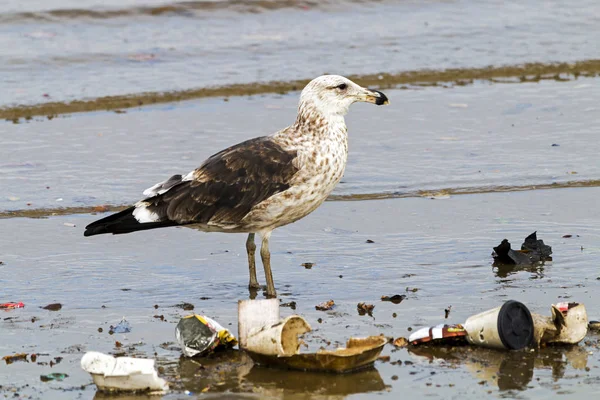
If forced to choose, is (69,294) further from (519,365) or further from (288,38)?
(288,38)

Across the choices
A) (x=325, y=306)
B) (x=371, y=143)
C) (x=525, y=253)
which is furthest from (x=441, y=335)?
(x=371, y=143)

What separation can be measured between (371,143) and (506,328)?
15.8 feet

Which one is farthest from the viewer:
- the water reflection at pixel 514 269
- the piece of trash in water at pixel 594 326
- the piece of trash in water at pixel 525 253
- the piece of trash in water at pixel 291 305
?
the piece of trash in water at pixel 525 253

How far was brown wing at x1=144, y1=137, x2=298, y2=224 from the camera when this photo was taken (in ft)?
19.9

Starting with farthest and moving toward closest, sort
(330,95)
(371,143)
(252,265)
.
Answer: (371,143) < (330,95) < (252,265)

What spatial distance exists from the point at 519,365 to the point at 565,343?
0.34 m

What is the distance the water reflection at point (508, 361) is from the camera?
4.62 meters

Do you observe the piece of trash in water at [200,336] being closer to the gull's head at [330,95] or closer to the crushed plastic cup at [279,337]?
the crushed plastic cup at [279,337]

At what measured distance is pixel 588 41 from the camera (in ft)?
47.2

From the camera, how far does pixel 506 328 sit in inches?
191

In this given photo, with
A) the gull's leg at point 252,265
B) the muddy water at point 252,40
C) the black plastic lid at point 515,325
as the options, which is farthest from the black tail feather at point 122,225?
the muddy water at point 252,40

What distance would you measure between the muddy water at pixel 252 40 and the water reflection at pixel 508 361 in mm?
7691

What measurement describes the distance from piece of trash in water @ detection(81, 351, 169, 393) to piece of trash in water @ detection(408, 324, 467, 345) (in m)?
1.21

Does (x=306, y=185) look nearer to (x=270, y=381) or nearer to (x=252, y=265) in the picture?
(x=252, y=265)
